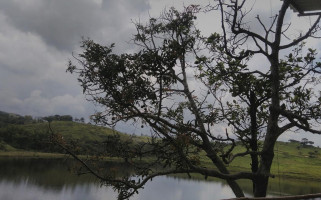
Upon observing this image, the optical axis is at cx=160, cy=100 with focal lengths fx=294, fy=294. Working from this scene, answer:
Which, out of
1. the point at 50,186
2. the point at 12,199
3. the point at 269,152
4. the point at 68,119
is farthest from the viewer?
the point at 68,119

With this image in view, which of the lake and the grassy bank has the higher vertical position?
the grassy bank

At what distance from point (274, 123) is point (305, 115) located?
0.88m

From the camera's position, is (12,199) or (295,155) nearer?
(12,199)

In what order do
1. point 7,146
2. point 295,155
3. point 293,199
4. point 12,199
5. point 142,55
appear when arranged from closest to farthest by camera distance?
point 293,199
point 142,55
point 12,199
point 7,146
point 295,155

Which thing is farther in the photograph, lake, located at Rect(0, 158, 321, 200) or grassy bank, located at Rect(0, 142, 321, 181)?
grassy bank, located at Rect(0, 142, 321, 181)

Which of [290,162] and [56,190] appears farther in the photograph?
[290,162]

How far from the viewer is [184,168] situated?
19.4ft

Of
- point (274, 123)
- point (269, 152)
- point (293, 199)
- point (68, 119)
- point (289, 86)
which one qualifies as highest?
point (68, 119)

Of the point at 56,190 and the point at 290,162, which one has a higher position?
the point at 290,162

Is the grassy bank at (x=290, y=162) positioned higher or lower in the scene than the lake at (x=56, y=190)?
higher

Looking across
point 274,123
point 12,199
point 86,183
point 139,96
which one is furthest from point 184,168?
point 86,183

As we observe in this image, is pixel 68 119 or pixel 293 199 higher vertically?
pixel 68 119

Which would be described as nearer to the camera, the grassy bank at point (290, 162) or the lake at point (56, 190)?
the lake at point (56, 190)

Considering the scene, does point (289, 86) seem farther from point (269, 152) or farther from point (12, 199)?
point (12, 199)
